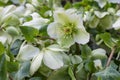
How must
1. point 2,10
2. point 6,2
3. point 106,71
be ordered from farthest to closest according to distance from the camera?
point 6,2 < point 2,10 < point 106,71

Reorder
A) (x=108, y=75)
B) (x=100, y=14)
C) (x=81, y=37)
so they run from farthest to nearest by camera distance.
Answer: (x=100, y=14) → (x=81, y=37) → (x=108, y=75)

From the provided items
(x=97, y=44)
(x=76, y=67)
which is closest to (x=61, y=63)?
→ (x=76, y=67)

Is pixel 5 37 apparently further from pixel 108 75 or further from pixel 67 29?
pixel 108 75

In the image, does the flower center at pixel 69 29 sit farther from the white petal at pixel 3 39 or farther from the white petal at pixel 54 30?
the white petal at pixel 3 39

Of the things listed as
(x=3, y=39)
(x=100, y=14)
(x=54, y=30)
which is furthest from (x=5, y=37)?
(x=100, y=14)

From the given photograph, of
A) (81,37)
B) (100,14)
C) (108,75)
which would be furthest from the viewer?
(100,14)

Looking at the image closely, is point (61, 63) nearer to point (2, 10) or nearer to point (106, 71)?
point (106, 71)

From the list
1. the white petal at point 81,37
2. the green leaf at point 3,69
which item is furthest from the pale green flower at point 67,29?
the green leaf at point 3,69
